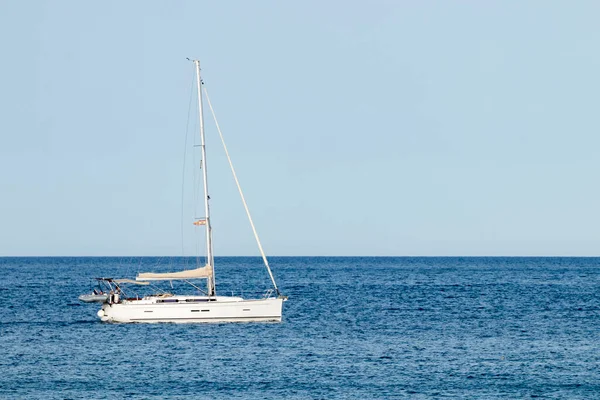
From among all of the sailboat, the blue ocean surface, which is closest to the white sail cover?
the sailboat

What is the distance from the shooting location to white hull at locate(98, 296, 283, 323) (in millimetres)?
73062

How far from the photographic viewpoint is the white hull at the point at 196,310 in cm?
7306

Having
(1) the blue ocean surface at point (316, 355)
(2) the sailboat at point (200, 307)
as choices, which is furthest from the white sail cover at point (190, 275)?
(1) the blue ocean surface at point (316, 355)

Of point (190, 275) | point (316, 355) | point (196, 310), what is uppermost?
point (190, 275)

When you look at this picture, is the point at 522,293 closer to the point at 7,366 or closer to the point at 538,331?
the point at 538,331

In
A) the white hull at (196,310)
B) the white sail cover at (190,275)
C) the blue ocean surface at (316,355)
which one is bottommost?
the blue ocean surface at (316,355)

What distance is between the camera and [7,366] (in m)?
55.4

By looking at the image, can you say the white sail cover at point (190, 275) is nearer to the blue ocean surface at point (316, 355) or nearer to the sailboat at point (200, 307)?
the sailboat at point (200, 307)

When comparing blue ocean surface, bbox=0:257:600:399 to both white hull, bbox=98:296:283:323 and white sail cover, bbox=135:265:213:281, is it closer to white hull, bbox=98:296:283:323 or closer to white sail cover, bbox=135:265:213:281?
white hull, bbox=98:296:283:323

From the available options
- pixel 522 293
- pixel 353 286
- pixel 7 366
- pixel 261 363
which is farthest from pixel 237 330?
pixel 353 286

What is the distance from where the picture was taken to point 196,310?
73.2m

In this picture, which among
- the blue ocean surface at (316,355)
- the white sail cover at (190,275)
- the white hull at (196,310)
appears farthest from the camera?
the white sail cover at (190,275)

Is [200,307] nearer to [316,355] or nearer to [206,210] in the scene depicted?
[206,210]

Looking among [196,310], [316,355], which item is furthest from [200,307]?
[316,355]
